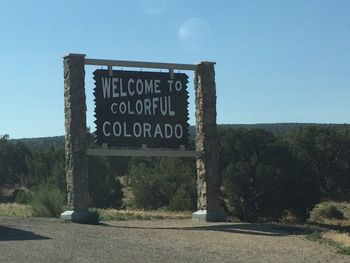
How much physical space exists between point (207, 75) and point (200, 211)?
527 cm

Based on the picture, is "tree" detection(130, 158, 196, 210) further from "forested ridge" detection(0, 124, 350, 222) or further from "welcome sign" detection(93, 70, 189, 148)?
"welcome sign" detection(93, 70, 189, 148)

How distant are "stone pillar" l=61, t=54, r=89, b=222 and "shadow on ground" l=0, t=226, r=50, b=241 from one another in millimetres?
3861

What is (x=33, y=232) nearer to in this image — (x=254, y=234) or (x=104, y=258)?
(x=104, y=258)

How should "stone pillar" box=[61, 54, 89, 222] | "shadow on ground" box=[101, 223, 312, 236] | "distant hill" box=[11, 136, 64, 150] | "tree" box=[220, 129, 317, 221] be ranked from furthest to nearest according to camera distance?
"distant hill" box=[11, 136, 64, 150] < "tree" box=[220, 129, 317, 221] < "stone pillar" box=[61, 54, 89, 222] < "shadow on ground" box=[101, 223, 312, 236]

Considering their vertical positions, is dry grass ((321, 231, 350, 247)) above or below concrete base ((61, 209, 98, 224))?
below

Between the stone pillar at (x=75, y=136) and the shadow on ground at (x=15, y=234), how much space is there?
12.7ft

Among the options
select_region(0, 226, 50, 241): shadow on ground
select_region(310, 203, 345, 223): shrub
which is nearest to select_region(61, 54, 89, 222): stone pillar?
select_region(0, 226, 50, 241): shadow on ground

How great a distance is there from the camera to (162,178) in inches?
1751

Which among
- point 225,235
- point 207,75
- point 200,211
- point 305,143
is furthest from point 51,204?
point 305,143

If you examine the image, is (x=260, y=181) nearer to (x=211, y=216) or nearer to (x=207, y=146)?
(x=207, y=146)

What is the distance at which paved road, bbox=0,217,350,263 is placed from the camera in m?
14.0

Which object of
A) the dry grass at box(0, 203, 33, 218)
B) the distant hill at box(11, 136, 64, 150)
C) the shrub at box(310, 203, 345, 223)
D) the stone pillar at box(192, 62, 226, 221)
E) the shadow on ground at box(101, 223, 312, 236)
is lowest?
the shrub at box(310, 203, 345, 223)

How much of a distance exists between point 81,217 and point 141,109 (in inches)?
179

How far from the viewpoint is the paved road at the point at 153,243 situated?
1405 cm
